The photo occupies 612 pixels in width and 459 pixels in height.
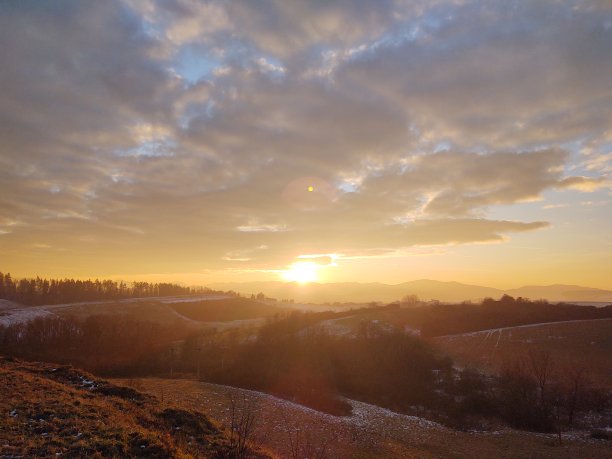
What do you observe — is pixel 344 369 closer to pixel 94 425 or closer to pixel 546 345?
pixel 546 345

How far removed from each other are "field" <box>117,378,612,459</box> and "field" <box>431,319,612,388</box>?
23485 mm

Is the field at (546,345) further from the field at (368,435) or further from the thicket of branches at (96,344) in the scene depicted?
the thicket of branches at (96,344)

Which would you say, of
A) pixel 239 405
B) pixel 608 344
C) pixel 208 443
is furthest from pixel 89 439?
pixel 608 344

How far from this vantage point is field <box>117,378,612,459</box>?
3625cm

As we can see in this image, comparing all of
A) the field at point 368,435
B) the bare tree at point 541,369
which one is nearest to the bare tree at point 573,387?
the bare tree at point 541,369

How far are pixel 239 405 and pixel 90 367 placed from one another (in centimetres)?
4434

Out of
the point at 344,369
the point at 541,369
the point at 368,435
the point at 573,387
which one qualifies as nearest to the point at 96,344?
the point at 344,369

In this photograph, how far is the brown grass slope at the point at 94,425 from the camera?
17641 millimetres

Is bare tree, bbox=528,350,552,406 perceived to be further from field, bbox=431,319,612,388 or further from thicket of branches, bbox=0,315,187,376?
thicket of branches, bbox=0,315,187,376

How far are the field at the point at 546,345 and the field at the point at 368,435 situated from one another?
2349 centimetres

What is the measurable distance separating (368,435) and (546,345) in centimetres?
5468

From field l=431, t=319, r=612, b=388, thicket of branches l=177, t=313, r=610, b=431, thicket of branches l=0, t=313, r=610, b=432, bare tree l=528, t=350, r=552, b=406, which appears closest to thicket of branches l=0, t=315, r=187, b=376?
thicket of branches l=0, t=313, r=610, b=432

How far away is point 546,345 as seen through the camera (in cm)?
7662

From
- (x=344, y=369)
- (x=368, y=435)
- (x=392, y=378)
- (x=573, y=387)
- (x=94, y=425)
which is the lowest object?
(x=392, y=378)
